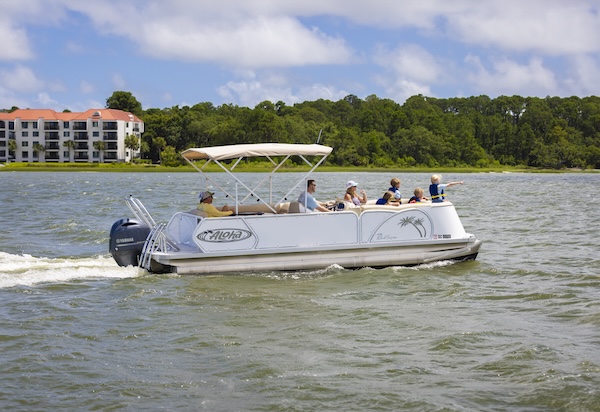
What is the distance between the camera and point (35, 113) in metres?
145

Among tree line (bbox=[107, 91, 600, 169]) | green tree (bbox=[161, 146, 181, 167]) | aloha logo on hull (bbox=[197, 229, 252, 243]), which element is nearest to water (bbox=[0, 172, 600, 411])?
aloha logo on hull (bbox=[197, 229, 252, 243])

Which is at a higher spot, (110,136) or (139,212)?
(110,136)

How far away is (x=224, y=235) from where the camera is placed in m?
15.0

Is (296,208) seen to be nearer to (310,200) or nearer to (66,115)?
(310,200)

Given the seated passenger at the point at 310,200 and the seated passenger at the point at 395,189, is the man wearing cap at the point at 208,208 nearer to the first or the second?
the seated passenger at the point at 310,200

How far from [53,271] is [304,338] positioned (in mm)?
6660

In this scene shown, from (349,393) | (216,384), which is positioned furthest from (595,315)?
(216,384)

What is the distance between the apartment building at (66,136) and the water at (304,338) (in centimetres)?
12405

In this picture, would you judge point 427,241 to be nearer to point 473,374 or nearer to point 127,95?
point 473,374

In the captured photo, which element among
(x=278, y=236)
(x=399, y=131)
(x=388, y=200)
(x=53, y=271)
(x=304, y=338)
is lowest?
(x=304, y=338)

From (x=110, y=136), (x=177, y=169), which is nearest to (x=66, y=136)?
(x=110, y=136)

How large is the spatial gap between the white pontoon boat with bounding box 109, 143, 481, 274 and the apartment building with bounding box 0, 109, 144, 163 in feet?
409

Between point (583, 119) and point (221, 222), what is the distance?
559ft

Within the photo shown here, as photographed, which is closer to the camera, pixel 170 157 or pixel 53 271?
pixel 53 271
